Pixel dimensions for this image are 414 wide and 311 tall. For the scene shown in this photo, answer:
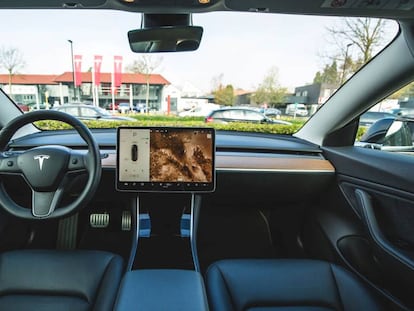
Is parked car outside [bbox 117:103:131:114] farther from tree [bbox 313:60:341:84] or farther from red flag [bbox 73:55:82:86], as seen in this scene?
tree [bbox 313:60:341:84]

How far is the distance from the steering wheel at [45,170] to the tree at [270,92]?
1731 millimetres

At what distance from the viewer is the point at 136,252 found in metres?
1.65

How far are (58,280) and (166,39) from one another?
1.28m

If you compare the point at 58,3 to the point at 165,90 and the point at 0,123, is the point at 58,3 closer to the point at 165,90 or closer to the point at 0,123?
the point at 0,123

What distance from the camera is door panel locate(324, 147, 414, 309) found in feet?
4.97

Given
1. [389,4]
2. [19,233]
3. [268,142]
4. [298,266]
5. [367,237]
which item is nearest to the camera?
[389,4]

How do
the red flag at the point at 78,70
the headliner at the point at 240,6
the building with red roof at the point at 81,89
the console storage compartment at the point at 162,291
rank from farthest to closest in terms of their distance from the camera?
1. the red flag at the point at 78,70
2. the building with red roof at the point at 81,89
3. the headliner at the point at 240,6
4. the console storage compartment at the point at 162,291

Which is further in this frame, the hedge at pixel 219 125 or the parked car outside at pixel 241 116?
the parked car outside at pixel 241 116

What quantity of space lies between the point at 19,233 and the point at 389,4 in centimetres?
249

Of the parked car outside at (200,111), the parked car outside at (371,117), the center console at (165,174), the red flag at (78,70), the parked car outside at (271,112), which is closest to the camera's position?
the center console at (165,174)

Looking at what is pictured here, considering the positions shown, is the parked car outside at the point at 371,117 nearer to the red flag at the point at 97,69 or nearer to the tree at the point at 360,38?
the tree at the point at 360,38

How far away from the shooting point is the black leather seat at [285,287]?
1.40 m

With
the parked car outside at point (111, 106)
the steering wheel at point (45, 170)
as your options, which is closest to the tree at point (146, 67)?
the parked car outside at point (111, 106)

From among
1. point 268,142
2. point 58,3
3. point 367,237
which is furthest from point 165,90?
point 367,237
